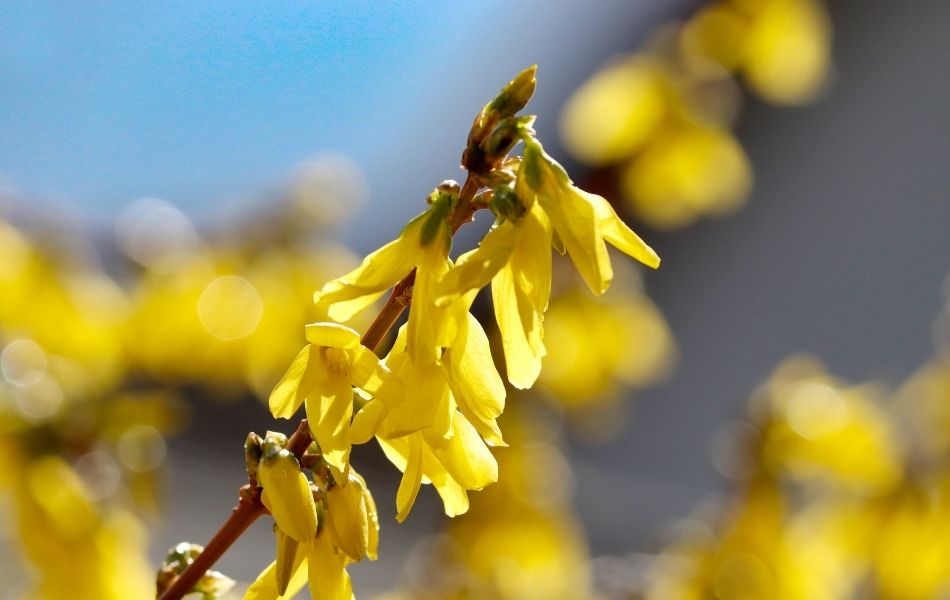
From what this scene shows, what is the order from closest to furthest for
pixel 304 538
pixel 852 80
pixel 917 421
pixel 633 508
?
pixel 304 538
pixel 917 421
pixel 633 508
pixel 852 80

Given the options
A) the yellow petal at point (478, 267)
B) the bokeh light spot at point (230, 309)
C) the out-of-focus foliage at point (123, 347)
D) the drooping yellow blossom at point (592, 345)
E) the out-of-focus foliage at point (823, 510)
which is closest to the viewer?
the yellow petal at point (478, 267)

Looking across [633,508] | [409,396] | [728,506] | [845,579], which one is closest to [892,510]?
[845,579]

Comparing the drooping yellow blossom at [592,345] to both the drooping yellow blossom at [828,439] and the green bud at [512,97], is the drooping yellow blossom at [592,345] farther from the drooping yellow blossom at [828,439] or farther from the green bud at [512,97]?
the green bud at [512,97]

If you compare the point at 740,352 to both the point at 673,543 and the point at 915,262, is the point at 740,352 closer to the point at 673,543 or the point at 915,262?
the point at 915,262

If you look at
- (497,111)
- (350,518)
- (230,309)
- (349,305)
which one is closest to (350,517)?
(350,518)

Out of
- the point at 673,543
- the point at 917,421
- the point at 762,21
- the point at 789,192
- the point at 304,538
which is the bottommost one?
the point at 304,538

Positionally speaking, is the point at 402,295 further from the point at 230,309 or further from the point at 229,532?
the point at 230,309

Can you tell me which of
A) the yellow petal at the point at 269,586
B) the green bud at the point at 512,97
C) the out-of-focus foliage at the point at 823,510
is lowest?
the yellow petal at the point at 269,586

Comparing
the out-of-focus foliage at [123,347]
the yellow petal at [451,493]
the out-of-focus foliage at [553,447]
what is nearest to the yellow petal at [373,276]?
the yellow petal at [451,493]
